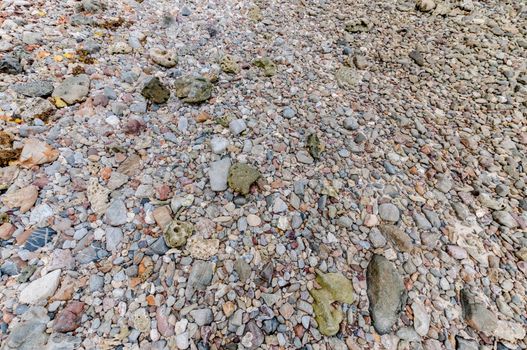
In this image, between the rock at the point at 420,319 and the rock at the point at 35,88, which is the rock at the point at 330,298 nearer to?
the rock at the point at 420,319

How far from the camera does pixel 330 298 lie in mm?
3031

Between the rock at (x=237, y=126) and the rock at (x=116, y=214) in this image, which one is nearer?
the rock at (x=116, y=214)

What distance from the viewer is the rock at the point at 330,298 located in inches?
113

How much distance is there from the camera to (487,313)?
2.99 metres

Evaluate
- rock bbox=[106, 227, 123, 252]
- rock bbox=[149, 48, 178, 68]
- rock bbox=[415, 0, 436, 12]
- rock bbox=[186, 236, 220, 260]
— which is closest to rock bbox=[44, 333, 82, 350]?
rock bbox=[106, 227, 123, 252]

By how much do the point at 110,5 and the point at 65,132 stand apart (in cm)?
365

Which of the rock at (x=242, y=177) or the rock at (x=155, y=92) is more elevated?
the rock at (x=155, y=92)

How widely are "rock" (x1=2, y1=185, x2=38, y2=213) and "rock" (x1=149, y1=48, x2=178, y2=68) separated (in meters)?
3.00

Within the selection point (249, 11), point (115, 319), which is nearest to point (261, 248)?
point (115, 319)

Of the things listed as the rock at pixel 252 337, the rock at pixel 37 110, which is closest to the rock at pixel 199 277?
the rock at pixel 252 337

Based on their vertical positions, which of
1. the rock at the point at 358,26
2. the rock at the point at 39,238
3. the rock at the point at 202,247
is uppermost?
the rock at the point at 358,26

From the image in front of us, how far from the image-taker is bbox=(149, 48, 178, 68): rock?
5.22 metres

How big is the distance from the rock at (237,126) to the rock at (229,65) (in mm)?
1313

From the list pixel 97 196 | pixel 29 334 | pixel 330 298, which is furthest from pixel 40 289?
pixel 330 298
